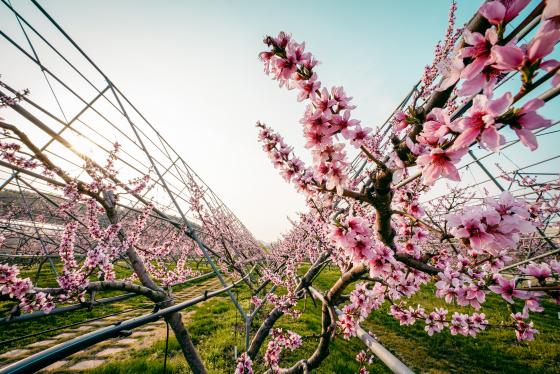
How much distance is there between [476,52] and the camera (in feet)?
3.14

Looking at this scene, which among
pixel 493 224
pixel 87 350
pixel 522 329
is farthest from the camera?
pixel 87 350

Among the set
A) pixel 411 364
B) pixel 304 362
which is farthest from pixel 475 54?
pixel 411 364

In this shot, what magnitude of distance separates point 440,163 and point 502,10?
0.65 meters

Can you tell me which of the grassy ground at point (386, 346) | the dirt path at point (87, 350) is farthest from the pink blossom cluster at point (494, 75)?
the dirt path at point (87, 350)

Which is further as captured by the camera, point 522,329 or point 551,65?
point 522,329

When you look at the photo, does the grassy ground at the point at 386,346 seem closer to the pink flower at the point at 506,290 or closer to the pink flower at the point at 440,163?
the pink flower at the point at 506,290

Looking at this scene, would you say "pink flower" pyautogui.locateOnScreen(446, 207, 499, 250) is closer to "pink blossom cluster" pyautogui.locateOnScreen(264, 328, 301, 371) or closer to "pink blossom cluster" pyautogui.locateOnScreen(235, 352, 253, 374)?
"pink blossom cluster" pyautogui.locateOnScreen(235, 352, 253, 374)

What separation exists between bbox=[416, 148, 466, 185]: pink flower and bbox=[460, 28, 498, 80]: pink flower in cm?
36

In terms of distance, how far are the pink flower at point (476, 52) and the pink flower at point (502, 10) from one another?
55 mm

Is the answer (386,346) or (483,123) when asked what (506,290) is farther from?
(386,346)

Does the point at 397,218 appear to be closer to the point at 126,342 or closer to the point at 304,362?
the point at 304,362

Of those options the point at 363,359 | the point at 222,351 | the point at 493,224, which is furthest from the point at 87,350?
the point at 493,224

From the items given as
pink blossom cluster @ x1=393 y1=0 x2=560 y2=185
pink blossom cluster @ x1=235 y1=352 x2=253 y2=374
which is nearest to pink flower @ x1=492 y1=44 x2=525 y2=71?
pink blossom cluster @ x1=393 y1=0 x2=560 y2=185

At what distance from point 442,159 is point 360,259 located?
1112 millimetres
